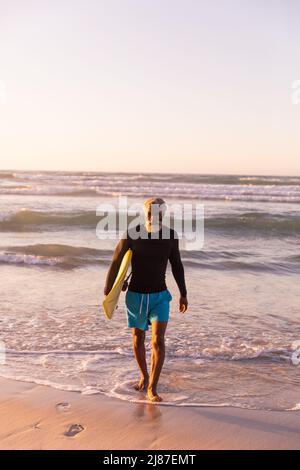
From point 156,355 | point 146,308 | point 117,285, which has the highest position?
point 117,285

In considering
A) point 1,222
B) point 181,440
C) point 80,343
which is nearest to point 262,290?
point 80,343

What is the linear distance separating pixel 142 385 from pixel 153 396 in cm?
26

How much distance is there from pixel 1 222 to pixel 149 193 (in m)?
15.8

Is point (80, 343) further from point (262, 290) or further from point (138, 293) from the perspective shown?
point (262, 290)

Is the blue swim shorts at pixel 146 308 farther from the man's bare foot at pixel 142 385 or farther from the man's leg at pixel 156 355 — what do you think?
the man's bare foot at pixel 142 385

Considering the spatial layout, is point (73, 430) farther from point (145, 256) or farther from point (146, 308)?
point (145, 256)

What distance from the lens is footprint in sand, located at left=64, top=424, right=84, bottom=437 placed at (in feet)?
12.5

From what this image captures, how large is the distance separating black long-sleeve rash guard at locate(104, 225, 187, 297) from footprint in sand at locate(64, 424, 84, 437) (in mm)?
1193

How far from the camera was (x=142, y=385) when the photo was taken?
4.75m

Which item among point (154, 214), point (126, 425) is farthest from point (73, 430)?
point (154, 214)

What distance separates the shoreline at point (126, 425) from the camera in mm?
3707

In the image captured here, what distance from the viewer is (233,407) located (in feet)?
14.5

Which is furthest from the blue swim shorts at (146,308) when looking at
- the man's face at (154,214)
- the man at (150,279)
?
the man's face at (154,214)

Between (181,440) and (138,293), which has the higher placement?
(138,293)
